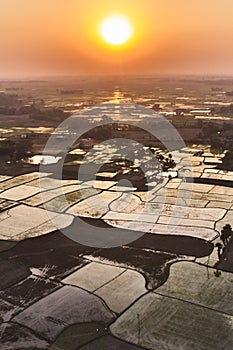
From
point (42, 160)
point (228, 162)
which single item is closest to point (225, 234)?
point (228, 162)

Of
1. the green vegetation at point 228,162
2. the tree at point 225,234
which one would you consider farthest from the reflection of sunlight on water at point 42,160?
the tree at point 225,234

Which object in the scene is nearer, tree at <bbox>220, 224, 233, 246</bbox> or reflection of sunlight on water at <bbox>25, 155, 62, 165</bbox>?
tree at <bbox>220, 224, 233, 246</bbox>

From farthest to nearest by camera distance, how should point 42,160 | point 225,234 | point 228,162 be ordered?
point 42,160 < point 228,162 < point 225,234

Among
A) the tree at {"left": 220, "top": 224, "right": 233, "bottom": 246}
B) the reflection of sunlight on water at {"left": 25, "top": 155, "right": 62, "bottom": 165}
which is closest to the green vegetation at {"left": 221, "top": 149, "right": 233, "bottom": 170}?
the reflection of sunlight on water at {"left": 25, "top": 155, "right": 62, "bottom": 165}

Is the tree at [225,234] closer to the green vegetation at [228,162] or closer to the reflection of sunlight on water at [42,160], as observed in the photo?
the green vegetation at [228,162]

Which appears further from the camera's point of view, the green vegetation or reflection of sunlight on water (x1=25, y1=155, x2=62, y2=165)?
reflection of sunlight on water (x1=25, y1=155, x2=62, y2=165)

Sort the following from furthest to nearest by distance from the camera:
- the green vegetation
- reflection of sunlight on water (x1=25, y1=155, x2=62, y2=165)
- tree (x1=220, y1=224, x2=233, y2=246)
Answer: reflection of sunlight on water (x1=25, y1=155, x2=62, y2=165)
the green vegetation
tree (x1=220, y1=224, x2=233, y2=246)

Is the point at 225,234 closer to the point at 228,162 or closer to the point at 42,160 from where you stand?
the point at 228,162

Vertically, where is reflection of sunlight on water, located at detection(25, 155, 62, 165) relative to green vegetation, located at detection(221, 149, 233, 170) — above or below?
below

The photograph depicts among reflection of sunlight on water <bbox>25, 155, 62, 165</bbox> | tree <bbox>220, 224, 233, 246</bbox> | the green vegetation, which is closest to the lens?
tree <bbox>220, 224, 233, 246</bbox>

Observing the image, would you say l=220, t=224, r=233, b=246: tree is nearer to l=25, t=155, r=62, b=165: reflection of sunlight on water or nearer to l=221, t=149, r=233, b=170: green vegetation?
l=221, t=149, r=233, b=170: green vegetation
